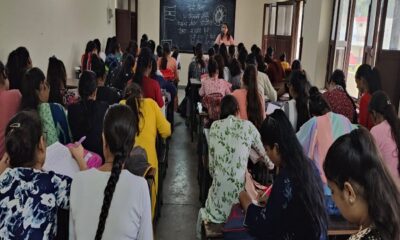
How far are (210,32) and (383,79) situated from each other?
5.85 metres

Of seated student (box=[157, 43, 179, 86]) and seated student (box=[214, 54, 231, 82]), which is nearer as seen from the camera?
seated student (box=[214, 54, 231, 82])

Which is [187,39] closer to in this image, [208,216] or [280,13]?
[280,13]

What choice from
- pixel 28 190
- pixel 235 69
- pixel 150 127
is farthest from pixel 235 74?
pixel 28 190

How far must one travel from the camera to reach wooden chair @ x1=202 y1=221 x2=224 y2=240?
2416 mm

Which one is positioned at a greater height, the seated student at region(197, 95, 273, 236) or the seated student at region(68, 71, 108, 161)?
the seated student at region(68, 71, 108, 161)

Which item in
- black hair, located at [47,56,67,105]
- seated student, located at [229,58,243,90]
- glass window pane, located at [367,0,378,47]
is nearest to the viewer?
black hair, located at [47,56,67,105]

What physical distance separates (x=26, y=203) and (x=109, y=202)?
29 centimetres

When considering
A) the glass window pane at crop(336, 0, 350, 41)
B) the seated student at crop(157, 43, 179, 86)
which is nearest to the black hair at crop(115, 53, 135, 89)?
the seated student at crop(157, 43, 179, 86)

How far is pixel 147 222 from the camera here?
60.2 inches

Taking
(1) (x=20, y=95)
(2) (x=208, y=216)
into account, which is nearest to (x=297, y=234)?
(2) (x=208, y=216)

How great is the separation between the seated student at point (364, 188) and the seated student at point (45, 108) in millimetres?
1622

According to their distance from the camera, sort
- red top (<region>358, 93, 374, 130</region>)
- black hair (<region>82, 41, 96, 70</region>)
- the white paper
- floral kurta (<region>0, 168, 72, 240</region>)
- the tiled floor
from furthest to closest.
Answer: black hair (<region>82, 41, 96, 70</region>) → red top (<region>358, 93, 374, 130</region>) → the tiled floor → the white paper → floral kurta (<region>0, 168, 72, 240</region>)

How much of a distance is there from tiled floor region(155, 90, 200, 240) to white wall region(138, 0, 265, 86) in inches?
190

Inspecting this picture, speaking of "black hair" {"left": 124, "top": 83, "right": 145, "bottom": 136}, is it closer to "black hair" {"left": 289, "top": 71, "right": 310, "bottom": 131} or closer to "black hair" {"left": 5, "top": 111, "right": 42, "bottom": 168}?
"black hair" {"left": 5, "top": 111, "right": 42, "bottom": 168}
